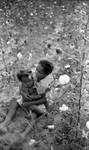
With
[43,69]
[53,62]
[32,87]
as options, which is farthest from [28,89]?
[53,62]

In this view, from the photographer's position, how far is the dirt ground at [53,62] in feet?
11.3

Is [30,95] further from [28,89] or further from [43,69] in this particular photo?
[43,69]

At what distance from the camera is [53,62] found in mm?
4867

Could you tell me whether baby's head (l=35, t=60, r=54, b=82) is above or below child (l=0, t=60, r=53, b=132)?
above

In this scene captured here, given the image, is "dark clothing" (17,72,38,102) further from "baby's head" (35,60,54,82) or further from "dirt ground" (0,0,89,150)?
"dirt ground" (0,0,89,150)

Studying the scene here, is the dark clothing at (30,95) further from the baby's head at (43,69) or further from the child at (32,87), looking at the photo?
the baby's head at (43,69)

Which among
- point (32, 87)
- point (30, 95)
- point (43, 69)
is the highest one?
point (43, 69)

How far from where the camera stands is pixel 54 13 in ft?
21.1

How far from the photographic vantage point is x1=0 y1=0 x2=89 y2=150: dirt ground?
11.3 ft

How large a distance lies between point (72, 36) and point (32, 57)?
3.47 feet

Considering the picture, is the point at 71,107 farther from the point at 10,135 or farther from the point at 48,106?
the point at 10,135

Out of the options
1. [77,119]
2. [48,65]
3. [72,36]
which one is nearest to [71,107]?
[77,119]

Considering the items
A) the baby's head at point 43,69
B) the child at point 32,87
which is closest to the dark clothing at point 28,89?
the child at point 32,87

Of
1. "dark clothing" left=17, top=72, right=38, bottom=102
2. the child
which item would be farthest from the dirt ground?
"dark clothing" left=17, top=72, right=38, bottom=102
